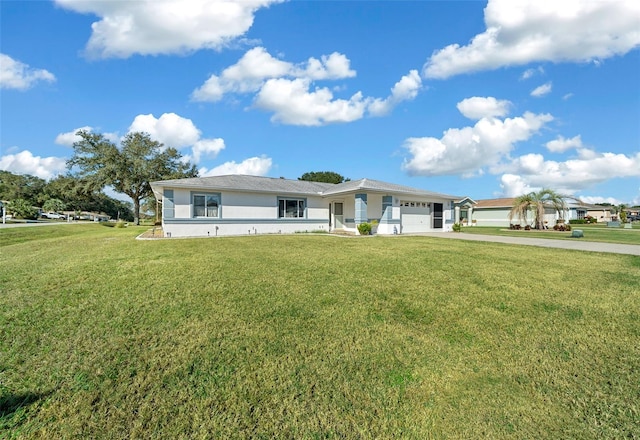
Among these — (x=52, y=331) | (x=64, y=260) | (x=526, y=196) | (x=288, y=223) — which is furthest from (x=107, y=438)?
(x=526, y=196)

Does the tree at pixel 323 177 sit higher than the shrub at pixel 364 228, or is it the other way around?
the tree at pixel 323 177

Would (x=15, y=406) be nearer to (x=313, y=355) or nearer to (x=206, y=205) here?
(x=313, y=355)

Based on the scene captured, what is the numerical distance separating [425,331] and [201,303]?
3686mm

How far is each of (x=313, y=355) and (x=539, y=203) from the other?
1220 inches

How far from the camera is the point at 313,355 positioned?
3.87m

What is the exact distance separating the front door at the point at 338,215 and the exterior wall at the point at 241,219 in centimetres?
85

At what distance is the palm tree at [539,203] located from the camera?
89.2 ft

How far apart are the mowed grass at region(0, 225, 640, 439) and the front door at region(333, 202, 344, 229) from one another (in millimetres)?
14298

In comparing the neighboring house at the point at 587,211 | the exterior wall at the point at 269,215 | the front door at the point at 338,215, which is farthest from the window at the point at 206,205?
the neighboring house at the point at 587,211

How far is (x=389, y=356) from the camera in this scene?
393 cm

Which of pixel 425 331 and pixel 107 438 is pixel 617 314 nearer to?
pixel 425 331

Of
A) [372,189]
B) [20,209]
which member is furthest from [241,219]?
[20,209]

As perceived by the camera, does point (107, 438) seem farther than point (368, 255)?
No

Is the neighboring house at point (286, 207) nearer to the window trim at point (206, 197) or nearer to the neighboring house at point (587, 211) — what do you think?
the window trim at point (206, 197)
